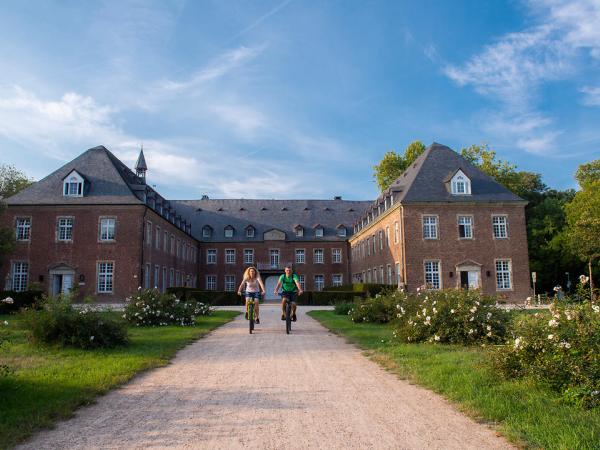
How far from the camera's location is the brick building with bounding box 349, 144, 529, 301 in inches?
1319

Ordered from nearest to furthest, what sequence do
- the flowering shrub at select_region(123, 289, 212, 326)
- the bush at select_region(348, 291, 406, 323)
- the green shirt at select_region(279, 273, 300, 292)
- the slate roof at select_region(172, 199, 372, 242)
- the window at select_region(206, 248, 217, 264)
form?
the green shirt at select_region(279, 273, 300, 292)
the flowering shrub at select_region(123, 289, 212, 326)
the bush at select_region(348, 291, 406, 323)
the window at select_region(206, 248, 217, 264)
the slate roof at select_region(172, 199, 372, 242)

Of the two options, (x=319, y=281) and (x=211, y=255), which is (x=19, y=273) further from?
(x=319, y=281)

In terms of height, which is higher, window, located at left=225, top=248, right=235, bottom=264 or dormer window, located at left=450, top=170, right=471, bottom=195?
dormer window, located at left=450, top=170, right=471, bottom=195

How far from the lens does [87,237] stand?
111ft

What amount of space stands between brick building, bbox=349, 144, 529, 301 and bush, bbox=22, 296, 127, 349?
83.4 feet

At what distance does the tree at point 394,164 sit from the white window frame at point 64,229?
29179 mm

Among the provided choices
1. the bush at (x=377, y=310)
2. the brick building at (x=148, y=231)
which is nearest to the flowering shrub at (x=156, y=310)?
the bush at (x=377, y=310)

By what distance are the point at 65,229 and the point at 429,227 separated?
82.8 ft

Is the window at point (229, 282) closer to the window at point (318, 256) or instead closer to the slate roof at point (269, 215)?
the slate roof at point (269, 215)

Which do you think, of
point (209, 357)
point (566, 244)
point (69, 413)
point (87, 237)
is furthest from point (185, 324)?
point (566, 244)

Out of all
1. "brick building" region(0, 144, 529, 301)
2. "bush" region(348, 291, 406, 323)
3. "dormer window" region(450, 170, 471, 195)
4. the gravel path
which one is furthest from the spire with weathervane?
the gravel path

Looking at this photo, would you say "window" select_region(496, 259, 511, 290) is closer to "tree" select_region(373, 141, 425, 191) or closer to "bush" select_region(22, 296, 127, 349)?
"tree" select_region(373, 141, 425, 191)

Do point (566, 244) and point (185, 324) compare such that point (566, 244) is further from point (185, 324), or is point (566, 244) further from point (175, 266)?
point (185, 324)

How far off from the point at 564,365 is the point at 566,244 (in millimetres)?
43314
